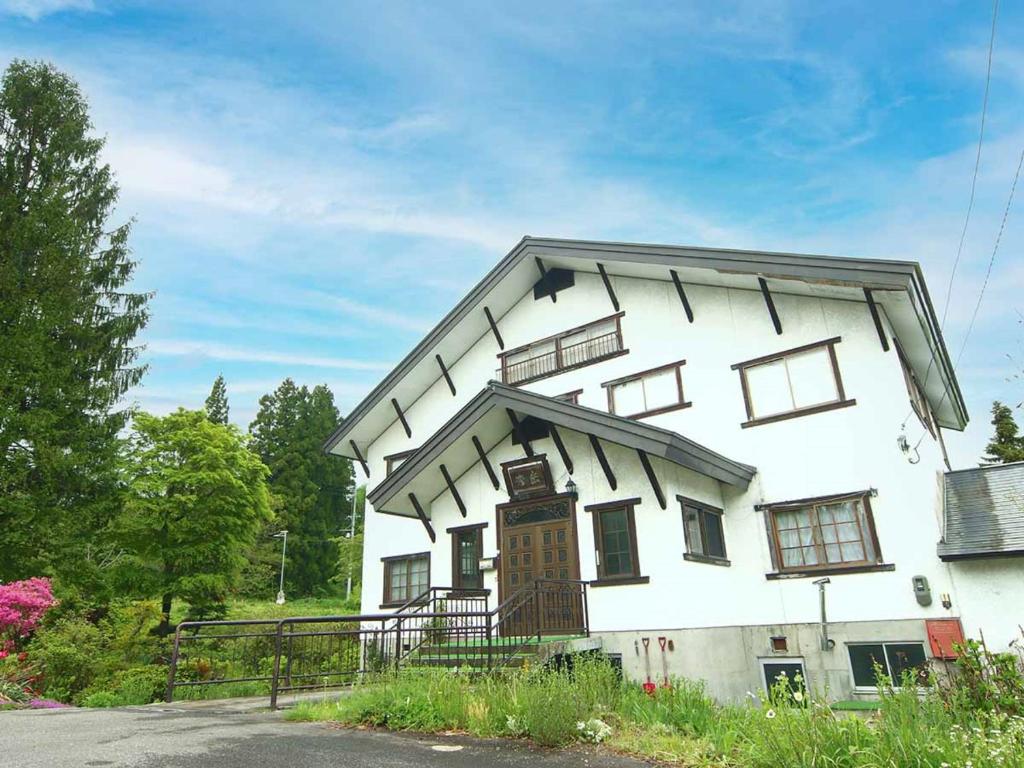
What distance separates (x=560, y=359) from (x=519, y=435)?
2.81 m

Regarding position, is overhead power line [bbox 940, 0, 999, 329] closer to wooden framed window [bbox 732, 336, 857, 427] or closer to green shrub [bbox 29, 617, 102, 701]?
wooden framed window [bbox 732, 336, 857, 427]

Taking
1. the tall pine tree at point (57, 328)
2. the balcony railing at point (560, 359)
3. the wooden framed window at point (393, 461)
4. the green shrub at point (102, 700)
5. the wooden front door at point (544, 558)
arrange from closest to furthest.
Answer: the wooden front door at point (544, 558)
the green shrub at point (102, 700)
the balcony railing at point (560, 359)
the wooden framed window at point (393, 461)
the tall pine tree at point (57, 328)

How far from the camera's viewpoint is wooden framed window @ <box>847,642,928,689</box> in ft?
33.1

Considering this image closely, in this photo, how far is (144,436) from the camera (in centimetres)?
2214

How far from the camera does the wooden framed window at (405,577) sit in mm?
16547

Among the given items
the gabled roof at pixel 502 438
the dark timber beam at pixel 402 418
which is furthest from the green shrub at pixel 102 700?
the dark timber beam at pixel 402 418

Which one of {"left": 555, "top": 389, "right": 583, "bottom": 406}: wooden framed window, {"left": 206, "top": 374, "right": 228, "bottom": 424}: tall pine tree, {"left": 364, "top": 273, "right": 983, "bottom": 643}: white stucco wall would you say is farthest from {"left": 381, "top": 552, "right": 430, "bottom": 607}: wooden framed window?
{"left": 206, "top": 374, "right": 228, "bottom": 424}: tall pine tree

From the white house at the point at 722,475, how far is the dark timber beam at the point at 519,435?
0.05 meters

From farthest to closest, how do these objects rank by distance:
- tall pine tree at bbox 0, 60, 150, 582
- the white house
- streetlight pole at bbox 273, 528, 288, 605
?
1. streetlight pole at bbox 273, 528, 288, 605
2. tall pine tree at bbox 0, 60, 150, 582
3. the white house

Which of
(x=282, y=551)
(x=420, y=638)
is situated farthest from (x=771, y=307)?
(x=282, y=551)

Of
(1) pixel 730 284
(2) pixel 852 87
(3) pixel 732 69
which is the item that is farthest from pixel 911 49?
(1) pixel 730 284

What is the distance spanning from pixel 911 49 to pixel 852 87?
3.82ft

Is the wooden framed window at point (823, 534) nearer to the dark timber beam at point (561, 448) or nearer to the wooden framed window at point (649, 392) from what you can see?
the wooden framed window at point (649, 392)

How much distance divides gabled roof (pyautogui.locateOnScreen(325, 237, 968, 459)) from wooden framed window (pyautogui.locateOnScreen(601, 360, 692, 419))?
86.6 inches
